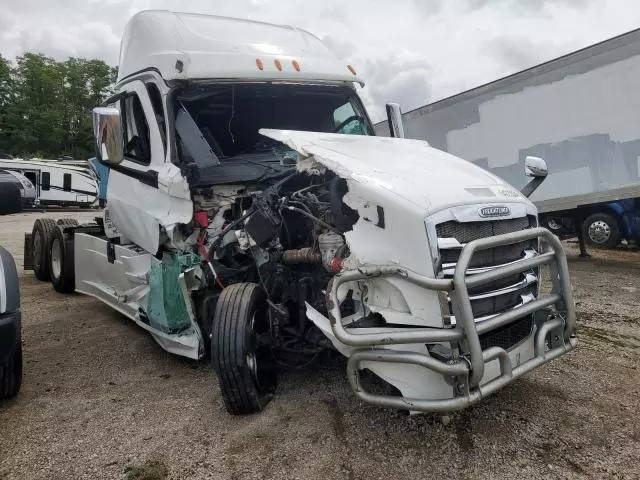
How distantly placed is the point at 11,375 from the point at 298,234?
7.83ft

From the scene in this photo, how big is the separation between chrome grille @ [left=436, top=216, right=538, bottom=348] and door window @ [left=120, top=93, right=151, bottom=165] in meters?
3.01

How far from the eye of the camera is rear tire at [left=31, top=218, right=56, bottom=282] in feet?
25.4

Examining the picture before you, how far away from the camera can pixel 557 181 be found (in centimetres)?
816

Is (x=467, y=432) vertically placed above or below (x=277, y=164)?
below

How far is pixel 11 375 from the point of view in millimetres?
3756

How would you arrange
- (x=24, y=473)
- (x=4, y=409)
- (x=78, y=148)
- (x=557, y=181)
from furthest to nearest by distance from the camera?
1. (x=78, y=148)
2. (x=557, y=181)
3. (x=4, y=409)
4. (x=24, y=473)

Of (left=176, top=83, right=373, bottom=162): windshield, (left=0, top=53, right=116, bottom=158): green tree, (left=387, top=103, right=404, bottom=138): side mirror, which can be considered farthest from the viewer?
(left=0, top=53, right=116, bottom=158): green tree

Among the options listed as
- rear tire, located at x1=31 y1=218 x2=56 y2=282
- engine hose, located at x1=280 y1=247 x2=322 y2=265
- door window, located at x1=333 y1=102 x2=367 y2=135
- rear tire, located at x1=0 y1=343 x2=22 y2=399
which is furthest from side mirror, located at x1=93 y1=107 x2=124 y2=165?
rear tire, located at x1=31 y1=218 x2=56 y2=282

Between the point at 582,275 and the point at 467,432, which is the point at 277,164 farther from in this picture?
the point at 582,275

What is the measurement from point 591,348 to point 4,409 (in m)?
4.83

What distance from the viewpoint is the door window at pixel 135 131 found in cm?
469

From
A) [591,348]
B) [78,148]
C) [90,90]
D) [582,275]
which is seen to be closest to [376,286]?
[591,348]

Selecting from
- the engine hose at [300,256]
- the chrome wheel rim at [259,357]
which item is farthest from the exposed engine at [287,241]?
the chrome wheel rim at [259,357]

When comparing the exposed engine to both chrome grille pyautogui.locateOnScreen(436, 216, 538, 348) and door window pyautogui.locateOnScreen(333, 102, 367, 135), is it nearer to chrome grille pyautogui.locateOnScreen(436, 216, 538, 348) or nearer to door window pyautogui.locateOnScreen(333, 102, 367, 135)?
chrome grille pyautogui.locateOnScreen(436, 216, 538, 348)
